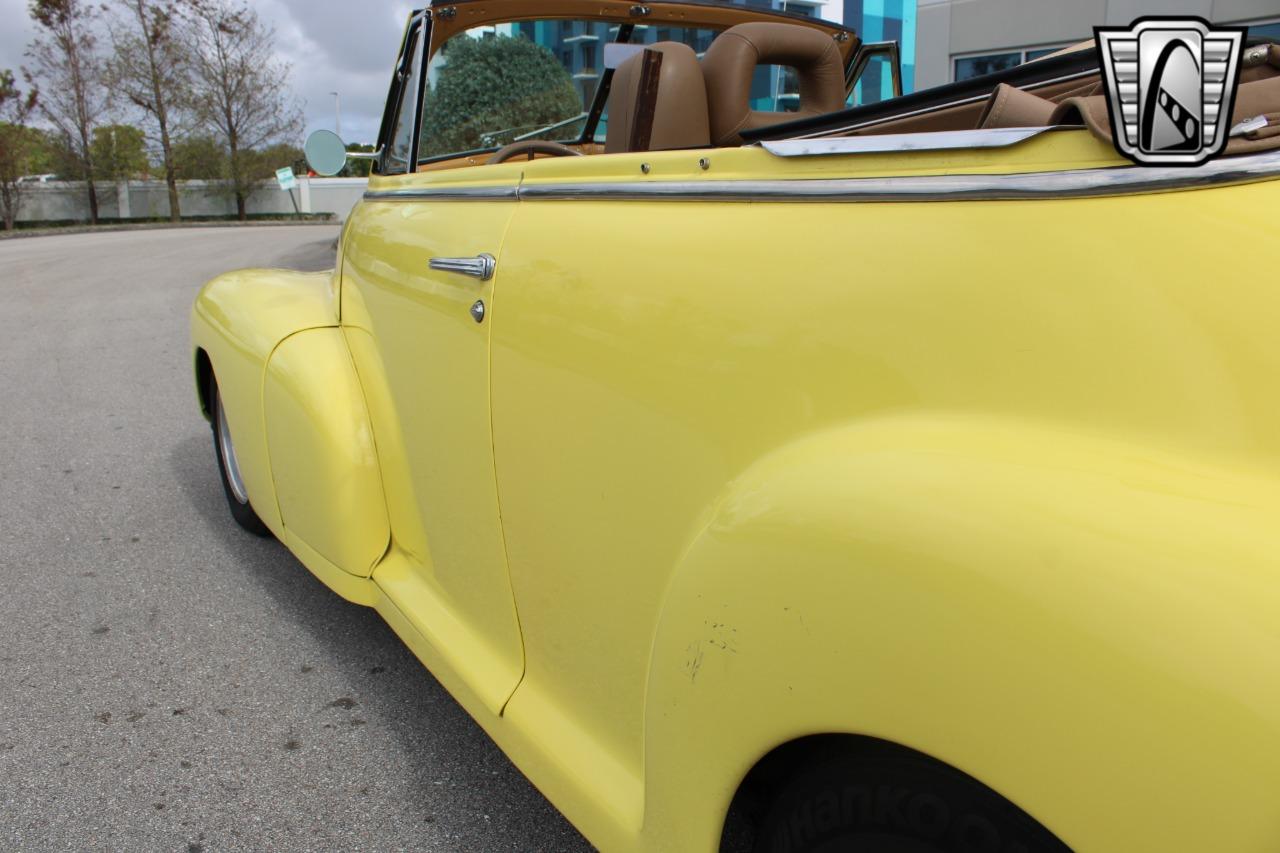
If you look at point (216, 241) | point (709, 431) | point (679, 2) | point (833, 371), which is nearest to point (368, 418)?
point (709, 431)

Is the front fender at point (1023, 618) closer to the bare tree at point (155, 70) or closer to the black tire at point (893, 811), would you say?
the black tire at point (893, 811)

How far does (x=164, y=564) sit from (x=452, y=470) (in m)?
2.01

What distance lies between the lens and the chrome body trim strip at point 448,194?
199cm

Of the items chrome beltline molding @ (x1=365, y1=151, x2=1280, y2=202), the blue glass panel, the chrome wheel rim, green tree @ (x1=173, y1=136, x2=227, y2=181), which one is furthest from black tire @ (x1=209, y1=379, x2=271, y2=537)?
green tree @ (x1=173, y1=136, x2=227, y2=181)

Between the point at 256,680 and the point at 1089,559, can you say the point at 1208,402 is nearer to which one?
the point at 1089,559

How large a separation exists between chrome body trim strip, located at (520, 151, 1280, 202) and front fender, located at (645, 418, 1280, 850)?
0.27 m

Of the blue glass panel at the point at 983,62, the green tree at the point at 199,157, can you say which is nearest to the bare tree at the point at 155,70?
the green tree at the point at 199,157

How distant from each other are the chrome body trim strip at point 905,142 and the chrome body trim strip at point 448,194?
75 cm

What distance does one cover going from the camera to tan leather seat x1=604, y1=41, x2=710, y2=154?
246 centimetres

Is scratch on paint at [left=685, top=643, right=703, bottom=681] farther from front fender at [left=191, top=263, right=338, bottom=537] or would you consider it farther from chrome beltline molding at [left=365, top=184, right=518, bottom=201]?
front fender at [left=191, top=263, right=338, bottom=537]

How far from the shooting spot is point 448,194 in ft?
7.30

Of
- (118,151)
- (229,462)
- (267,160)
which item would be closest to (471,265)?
(229,462)

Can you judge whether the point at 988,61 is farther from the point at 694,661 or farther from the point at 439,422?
the point at 694,661

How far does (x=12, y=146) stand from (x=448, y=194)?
3752cm
